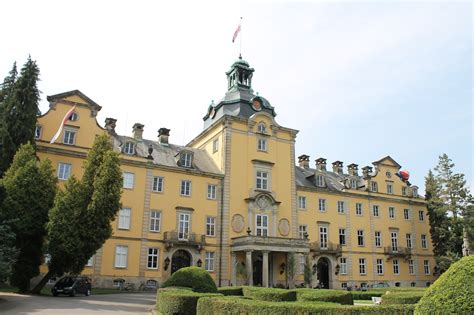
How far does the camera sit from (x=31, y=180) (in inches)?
1019

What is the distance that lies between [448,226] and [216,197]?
29251mm

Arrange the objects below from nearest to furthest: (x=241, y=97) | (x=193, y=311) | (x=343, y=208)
Answer: 1. (x=193, y=311)
2. (x=241, y=97)
3. (x=343, y=208)

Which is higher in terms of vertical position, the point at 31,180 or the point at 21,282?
the point at 31,180

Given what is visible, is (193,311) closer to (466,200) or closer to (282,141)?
(282,141)

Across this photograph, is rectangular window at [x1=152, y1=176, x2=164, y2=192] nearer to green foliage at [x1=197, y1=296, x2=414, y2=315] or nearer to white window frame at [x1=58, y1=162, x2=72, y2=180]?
white window frame at [x1=58, y1=162, x2=72, y2=180]

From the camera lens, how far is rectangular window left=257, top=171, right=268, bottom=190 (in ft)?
140

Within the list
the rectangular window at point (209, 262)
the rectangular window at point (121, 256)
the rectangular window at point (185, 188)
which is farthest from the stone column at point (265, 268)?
the rectangular window at point (121, 256)

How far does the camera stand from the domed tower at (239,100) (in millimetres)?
44750

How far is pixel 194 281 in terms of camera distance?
22.7 metres

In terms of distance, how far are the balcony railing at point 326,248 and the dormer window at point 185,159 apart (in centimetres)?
1547

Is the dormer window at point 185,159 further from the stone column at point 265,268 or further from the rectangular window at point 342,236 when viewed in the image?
the rectangular window at point 342,236

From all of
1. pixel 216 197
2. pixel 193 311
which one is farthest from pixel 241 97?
pixel 193 311

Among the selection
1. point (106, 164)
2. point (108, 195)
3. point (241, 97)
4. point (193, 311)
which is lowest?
point (193, 311)

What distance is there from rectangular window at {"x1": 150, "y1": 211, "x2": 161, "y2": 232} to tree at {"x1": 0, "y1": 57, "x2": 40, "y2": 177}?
11771mm
